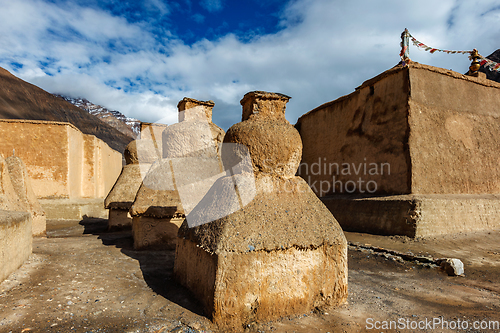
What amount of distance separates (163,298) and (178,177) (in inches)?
93.1

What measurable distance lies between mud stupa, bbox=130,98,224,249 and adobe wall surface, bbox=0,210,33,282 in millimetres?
1300

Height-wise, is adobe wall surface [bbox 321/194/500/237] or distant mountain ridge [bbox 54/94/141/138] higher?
distant mountain ridge [bbox 54/94/141/138]

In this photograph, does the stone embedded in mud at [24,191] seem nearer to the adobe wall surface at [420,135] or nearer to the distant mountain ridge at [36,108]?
the adobe wall surface at [420,135]

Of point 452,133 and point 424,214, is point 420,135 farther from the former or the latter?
point 424,214

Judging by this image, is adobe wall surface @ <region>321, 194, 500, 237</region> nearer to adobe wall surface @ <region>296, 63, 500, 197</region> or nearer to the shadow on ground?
adobe wall surface @ <region>296, 63, 500, 197</region>

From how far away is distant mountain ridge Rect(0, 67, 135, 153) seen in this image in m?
29.9

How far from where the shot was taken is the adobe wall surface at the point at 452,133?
5977mm

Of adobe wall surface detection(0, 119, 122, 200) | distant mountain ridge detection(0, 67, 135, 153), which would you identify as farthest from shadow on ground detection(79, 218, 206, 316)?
distant mountain ridge detection(0, 67, 135, 153)

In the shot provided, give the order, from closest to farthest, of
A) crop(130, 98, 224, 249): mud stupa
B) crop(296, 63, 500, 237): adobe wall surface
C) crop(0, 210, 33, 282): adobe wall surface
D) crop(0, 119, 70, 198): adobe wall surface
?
crop(0, 210, 33, 282): adobe wall surface → crop(130, 98, 224, 249): mud stupa → crop(296, 63, 500, 237): adobe wall surface → crop(0, 119, 70, 198): adobe wall surface

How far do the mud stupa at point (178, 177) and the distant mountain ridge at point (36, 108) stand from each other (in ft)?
95.6

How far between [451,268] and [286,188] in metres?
3.10

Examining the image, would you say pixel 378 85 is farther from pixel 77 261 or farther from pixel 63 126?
pixel 63 126

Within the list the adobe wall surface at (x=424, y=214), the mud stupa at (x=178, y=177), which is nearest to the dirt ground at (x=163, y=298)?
the mud stupa at (x=178, y=177)

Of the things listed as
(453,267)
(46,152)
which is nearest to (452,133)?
(453,267)
